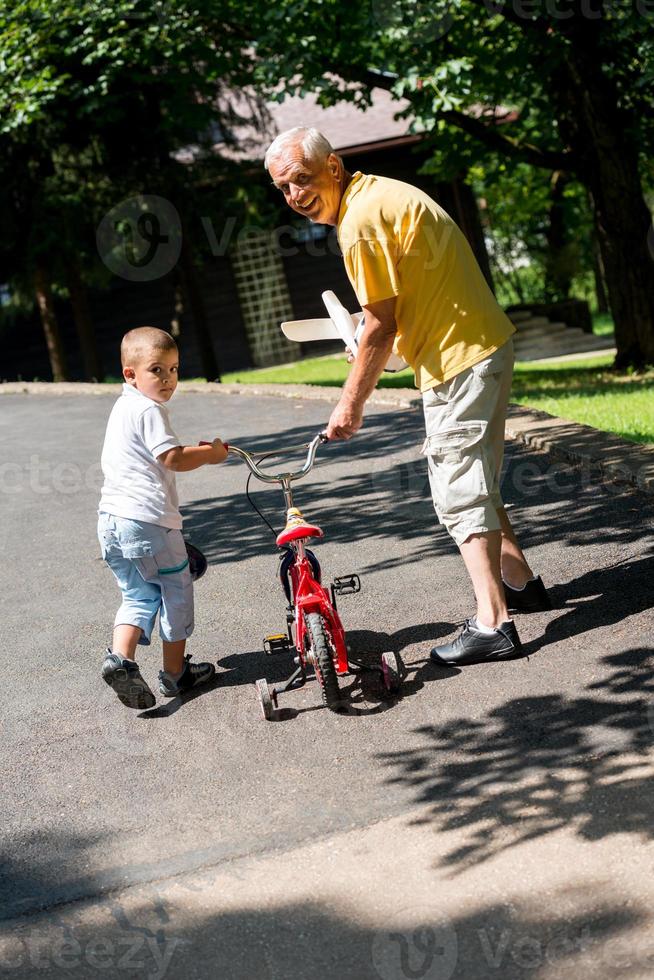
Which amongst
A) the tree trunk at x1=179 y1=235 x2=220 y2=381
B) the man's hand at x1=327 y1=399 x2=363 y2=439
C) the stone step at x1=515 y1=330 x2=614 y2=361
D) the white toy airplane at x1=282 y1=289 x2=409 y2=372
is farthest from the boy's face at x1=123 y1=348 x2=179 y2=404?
the stone step at x1=515 y1=330 x2=614 y2=361

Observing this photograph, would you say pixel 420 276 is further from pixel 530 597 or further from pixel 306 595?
pixel 530 597

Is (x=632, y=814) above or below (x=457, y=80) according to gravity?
below

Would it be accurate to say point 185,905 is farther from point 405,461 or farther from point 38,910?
point 405,461

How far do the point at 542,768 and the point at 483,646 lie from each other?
1034 mm

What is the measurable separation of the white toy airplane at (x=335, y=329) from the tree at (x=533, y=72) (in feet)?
30.4

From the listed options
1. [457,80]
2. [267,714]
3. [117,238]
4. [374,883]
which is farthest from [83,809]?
[117,238]

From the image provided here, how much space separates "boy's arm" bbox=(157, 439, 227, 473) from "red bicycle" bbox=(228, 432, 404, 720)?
6cm

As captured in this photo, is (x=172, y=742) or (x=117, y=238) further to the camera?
(x=117, y=238)

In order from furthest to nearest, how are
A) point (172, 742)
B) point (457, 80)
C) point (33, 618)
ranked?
point (457, 80)
point (33, 618)
point (172, 742)

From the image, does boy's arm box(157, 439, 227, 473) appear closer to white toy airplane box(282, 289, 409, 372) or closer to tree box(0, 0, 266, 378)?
white toy airplane box(282, 289, 409, 372)

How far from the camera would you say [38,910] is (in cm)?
361

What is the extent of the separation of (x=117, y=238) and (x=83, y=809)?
20693mm

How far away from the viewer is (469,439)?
4914 mm

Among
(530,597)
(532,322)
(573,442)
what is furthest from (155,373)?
(532,322)
